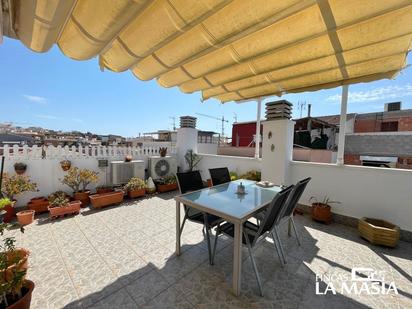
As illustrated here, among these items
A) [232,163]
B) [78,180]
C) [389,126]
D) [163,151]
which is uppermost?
[389,126]

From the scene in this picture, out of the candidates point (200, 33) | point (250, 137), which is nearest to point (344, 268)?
point (200, 33)

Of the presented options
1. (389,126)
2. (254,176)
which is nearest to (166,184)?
(254,176)

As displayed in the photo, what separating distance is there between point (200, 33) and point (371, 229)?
3.70 metres

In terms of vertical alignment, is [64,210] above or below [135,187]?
below

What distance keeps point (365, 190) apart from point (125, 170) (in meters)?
5.40

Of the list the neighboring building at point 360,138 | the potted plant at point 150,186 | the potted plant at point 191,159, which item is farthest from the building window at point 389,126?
the potted plant at point 150,186

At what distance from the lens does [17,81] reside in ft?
23.5

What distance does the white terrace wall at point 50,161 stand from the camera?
3.65 meters

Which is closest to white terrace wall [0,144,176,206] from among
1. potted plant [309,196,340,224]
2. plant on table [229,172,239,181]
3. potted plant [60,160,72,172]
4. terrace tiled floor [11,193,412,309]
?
potted plant [60,160,72,172]

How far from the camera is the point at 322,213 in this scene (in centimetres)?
339

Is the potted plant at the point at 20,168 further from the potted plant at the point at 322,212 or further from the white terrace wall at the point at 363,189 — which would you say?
the potted plant at the point at 322,212

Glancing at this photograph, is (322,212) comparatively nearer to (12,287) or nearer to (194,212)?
(194,212)

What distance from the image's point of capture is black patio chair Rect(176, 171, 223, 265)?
2.33m

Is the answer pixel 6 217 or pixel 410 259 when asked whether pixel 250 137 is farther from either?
pixel 6 217
